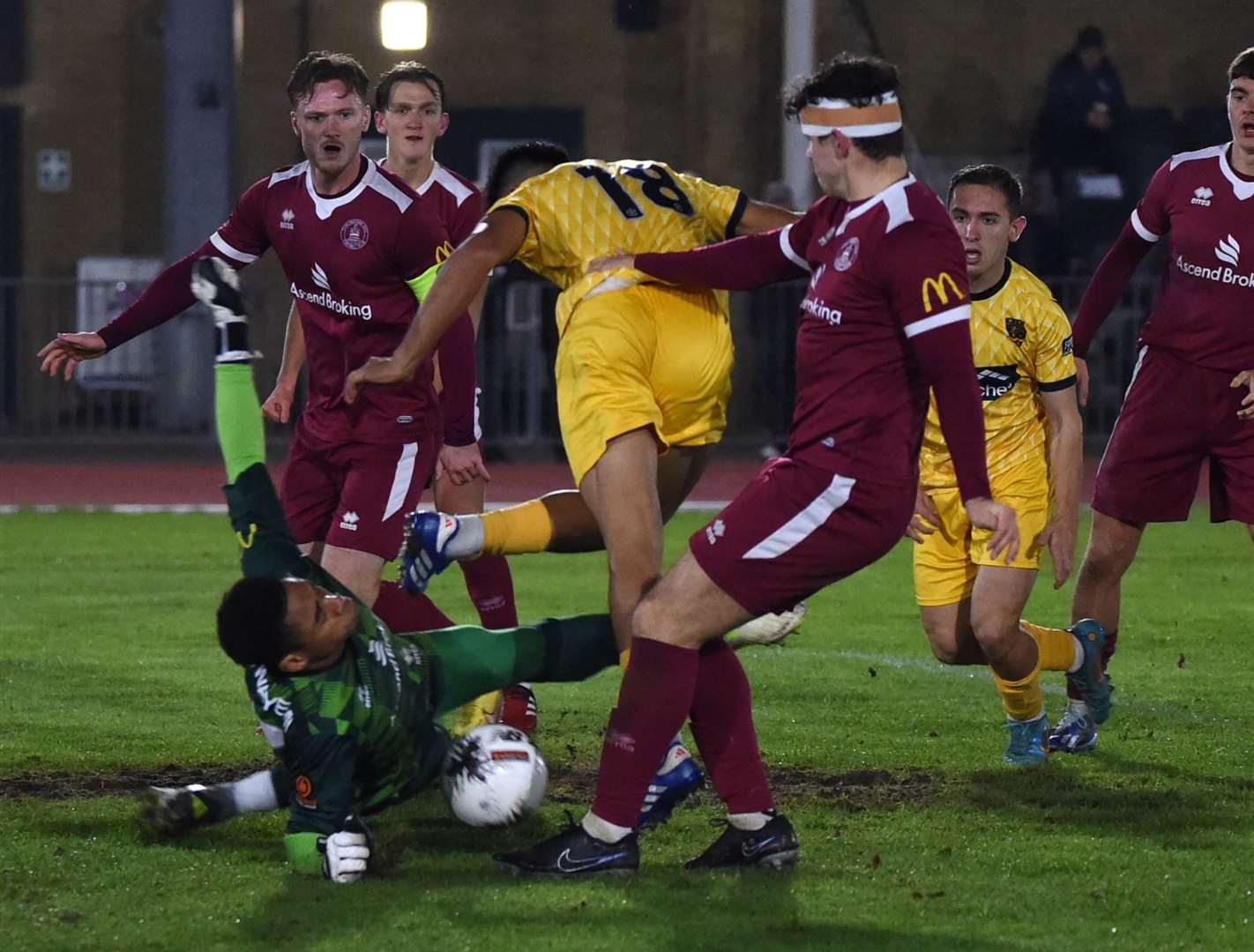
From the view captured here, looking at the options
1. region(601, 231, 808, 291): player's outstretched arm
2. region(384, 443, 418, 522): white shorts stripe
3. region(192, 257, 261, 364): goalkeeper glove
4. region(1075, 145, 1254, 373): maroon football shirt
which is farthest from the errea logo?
region(192, 257, 261, 364): goalkeeper glove

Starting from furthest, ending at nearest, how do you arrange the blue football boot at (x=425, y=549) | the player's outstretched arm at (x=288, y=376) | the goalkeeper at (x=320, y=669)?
the player's outstretched arm at (x=288, y=376) < the blue football boot at (x=425, y=549) < the goalkeeper at (x=320, y=669)

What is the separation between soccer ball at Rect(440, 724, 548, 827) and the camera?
537cm

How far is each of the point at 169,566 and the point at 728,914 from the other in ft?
24.8

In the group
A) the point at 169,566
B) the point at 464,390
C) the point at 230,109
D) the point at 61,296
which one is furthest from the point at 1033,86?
the point at 464,390

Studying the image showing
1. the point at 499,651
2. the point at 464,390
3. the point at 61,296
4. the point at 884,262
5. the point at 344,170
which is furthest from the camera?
the point at 61,296

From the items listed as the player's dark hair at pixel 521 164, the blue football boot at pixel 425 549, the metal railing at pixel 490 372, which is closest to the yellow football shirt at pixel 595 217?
the player's dark hair at pixel 521 164

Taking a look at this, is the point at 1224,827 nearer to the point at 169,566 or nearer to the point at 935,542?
the point at 935,542

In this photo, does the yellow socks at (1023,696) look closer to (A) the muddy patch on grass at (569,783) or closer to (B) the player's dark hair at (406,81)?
(A) the muddy patch on grass at (569,783)

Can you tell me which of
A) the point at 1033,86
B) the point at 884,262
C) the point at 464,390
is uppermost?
the point at 1033,86

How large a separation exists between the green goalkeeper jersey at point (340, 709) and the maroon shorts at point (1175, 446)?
2.68 m

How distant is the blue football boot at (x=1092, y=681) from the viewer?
6777 millimetres

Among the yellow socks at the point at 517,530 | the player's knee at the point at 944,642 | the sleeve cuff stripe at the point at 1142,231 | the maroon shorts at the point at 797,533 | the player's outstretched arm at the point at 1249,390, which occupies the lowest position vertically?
the player's knee at the point at 944,642

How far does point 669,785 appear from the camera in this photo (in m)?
5.30

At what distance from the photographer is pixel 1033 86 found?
21.8m
